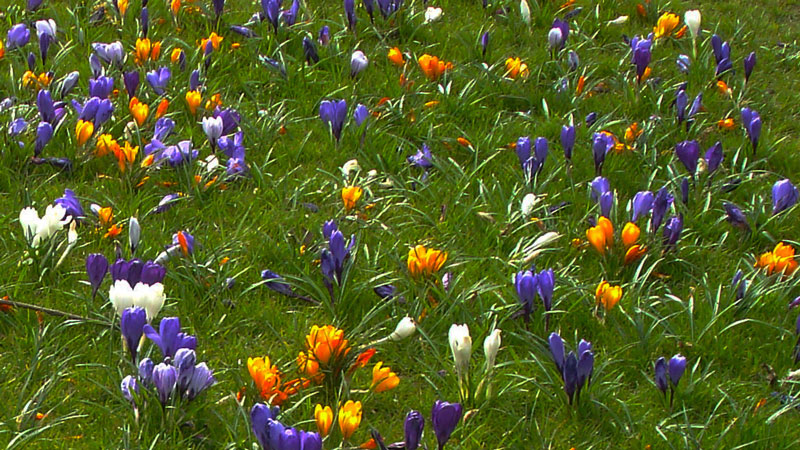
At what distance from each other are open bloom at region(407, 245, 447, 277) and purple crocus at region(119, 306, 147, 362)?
89 cm

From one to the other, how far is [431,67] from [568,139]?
989 millimetres

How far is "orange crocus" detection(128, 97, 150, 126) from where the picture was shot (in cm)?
391

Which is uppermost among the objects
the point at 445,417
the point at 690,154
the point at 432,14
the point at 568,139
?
the point at 445,417

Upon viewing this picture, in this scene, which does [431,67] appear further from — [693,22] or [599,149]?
[693,22]

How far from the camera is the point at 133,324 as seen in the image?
255 centimetres

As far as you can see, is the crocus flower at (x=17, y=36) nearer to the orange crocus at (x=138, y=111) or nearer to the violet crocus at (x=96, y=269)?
the orange crocus at (x=138, y=111)

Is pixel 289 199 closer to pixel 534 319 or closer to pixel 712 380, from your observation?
pixel 534 319

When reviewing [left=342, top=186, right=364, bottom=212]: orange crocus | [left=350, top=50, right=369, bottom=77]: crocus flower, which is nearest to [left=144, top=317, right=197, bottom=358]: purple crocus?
[left=342, top=186, right=364, bottom=212]: orange crocus

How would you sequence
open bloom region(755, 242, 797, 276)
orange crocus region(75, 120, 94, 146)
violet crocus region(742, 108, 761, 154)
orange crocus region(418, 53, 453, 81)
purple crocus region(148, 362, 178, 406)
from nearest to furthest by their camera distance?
1. purple crocus region(148, 362, 178, 406)
2. open bloom region(755, 242, 797, 276)
3. orange crocus region(75, 120, 94, 146)
4. violet crocus region(742, 108, 761, 154)
5. orange crocus region(418, 53, 453, 81)

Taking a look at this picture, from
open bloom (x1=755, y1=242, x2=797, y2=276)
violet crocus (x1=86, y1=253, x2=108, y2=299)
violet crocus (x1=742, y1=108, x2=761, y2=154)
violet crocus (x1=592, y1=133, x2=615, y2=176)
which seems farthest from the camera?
violet crocus (x1=742, y1=108, x2=761, y2=154)

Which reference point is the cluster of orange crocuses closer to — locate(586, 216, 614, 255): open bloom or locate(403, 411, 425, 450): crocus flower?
locate(586, 216, 614, 255): open bloom

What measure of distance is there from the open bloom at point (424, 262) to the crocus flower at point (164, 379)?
94 cm

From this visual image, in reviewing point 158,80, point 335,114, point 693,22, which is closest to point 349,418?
point 335,114

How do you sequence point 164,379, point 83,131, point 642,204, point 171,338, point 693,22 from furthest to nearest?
1. point 693,22
2. point 83,131
3. point 642,204
4. point 171,338
5. point 164,379
